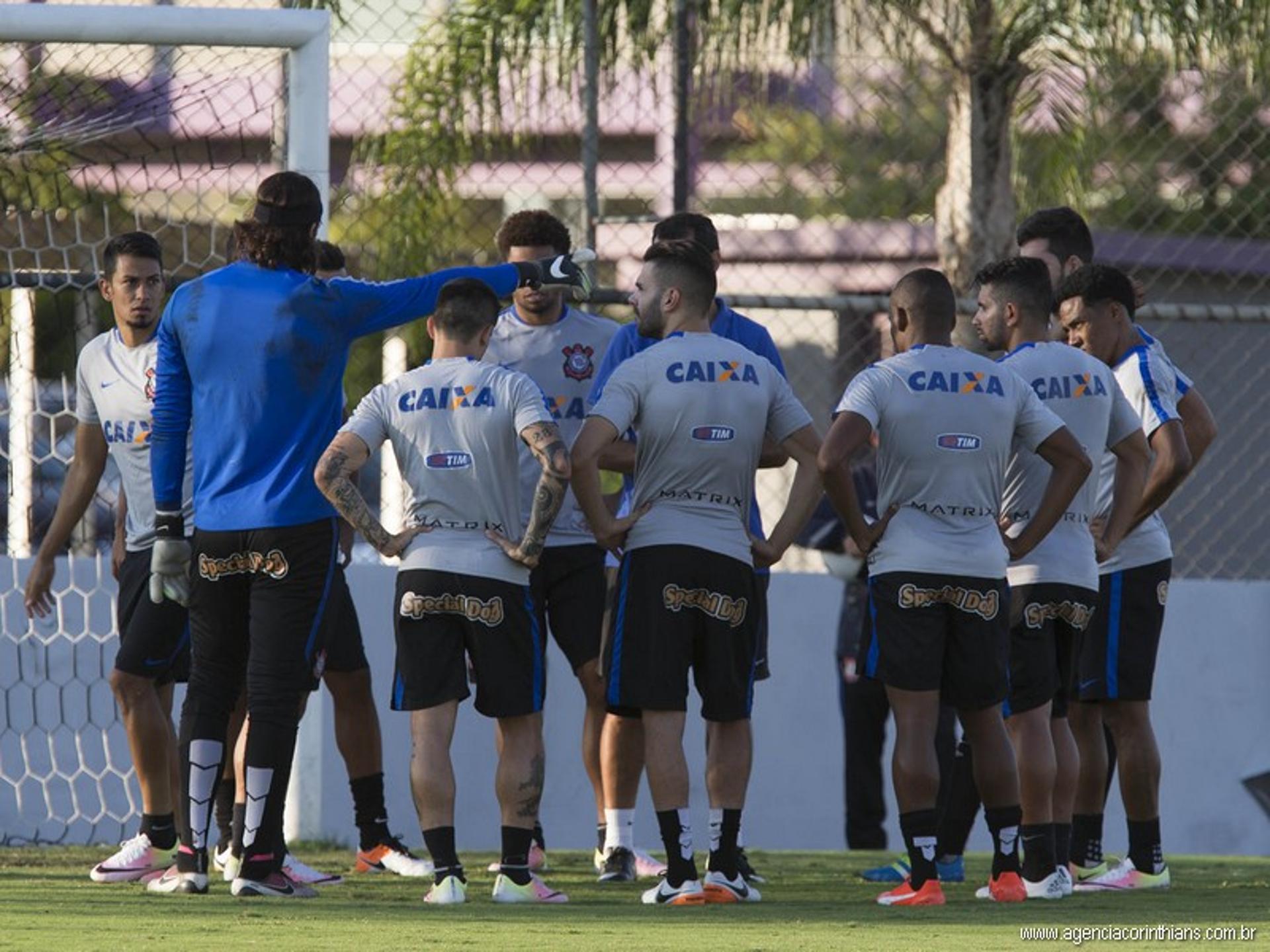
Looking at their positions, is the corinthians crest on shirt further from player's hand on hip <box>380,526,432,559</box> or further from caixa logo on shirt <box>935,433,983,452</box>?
caixa logo on shirt <box>935,433,983,452</box>

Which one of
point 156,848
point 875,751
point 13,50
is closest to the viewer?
point 156,848

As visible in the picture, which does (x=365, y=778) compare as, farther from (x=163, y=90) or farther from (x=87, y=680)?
(x=163, y=90)

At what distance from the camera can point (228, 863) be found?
261 inches

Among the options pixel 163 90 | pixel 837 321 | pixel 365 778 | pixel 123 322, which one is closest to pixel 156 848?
pixel 365 778

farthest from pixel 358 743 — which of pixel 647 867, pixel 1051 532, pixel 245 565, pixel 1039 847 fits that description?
pixel 1051 532

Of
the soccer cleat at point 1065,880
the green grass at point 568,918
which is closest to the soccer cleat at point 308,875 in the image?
the green grass at point 568,918

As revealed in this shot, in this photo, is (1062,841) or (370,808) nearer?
(1062,841)

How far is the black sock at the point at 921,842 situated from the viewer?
19.9 ft

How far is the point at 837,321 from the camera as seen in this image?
1066 cm

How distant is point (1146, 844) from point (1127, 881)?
13cm

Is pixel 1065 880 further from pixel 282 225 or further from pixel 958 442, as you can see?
pixel 282 225

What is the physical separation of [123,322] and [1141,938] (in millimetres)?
3695

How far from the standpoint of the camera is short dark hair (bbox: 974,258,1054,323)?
21.2 feet

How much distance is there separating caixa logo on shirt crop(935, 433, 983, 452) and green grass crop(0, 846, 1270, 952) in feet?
4.23
